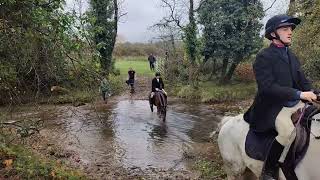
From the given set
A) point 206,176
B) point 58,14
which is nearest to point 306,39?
point 206,176

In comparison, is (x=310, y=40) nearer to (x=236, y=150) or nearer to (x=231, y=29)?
(x=236, y=150)

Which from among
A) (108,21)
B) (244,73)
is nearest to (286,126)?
(244,73)

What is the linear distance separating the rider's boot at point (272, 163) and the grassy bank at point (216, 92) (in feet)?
60.7

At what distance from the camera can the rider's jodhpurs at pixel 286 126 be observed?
531cm

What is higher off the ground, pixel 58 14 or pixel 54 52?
pixel 58 14

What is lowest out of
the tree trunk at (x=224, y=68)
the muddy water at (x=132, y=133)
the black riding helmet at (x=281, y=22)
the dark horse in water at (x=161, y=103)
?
the muddy water at (x=132, y=133)

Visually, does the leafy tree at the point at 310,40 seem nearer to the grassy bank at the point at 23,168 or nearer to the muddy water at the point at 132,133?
the muddy water at the point at 132,133

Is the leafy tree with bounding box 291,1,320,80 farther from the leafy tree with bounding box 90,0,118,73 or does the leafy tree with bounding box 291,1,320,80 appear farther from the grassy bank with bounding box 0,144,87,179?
the leafy tree with bounding box 90,0,118,73

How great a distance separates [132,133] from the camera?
15.9 metres

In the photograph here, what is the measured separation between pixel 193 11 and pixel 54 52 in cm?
2309

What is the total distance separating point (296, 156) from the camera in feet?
17.2

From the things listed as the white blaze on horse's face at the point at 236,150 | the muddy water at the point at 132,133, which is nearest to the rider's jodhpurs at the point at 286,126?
the white blaze on horse's face at the point at 236,150

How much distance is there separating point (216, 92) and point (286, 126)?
19795 millimetres

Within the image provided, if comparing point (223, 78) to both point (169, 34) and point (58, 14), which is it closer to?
point (169, 34)
